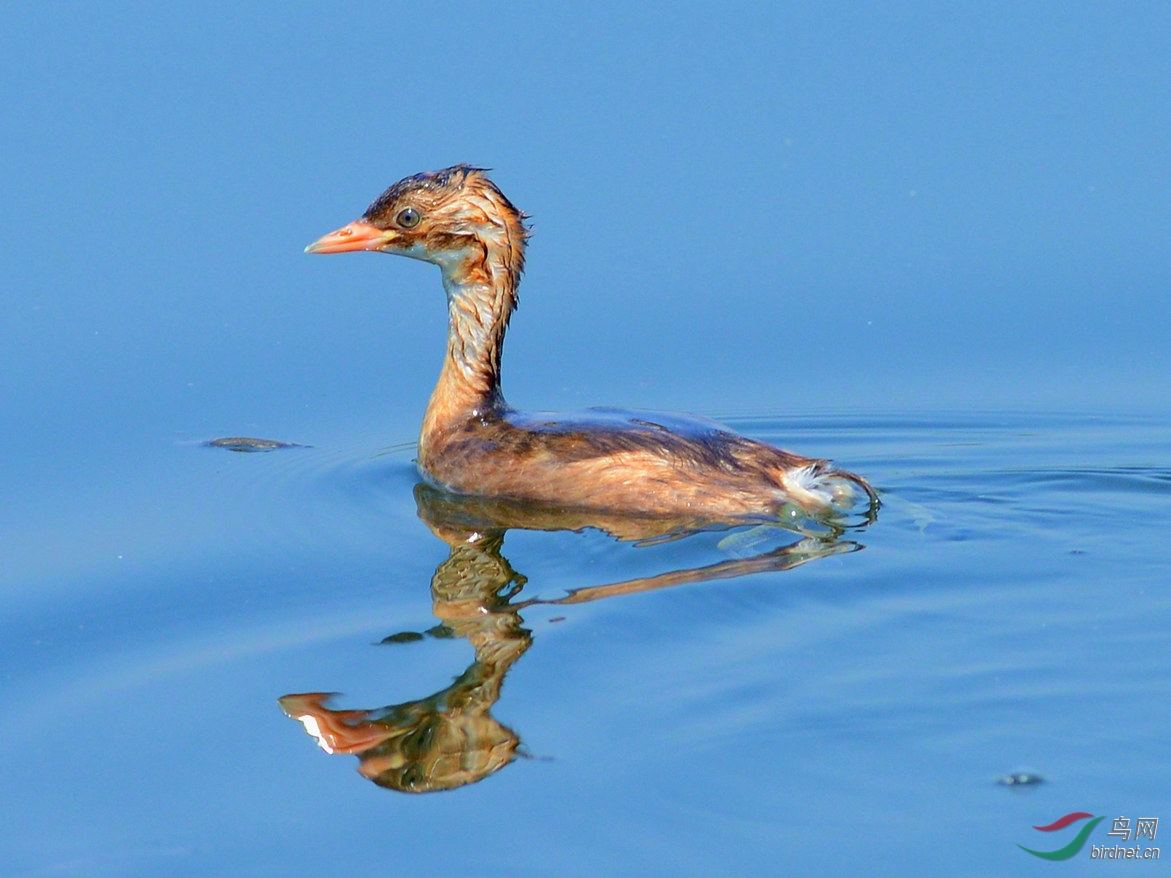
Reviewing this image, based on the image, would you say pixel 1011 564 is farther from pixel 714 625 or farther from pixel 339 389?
pixel 339 389

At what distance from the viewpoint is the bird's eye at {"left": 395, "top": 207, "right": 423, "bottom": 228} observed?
30.4 feet

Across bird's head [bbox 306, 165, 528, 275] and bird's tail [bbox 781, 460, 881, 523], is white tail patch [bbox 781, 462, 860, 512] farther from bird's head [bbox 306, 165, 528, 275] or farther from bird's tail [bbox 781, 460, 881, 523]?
bird's head [bbox 306, 165, 528, 275]

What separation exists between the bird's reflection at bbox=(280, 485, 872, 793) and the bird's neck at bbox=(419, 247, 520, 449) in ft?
1.99

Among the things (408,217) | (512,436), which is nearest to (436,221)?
(408,217)

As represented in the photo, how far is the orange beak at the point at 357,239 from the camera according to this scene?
30.4ft

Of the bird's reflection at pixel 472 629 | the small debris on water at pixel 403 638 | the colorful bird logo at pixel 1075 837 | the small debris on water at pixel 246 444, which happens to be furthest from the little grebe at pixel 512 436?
the colorful bird logo at pixel 1075 837

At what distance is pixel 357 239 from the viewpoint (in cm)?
929

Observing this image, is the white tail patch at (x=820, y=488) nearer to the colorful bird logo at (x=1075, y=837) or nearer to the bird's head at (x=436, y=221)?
the bird's head at (x=436, y=221)

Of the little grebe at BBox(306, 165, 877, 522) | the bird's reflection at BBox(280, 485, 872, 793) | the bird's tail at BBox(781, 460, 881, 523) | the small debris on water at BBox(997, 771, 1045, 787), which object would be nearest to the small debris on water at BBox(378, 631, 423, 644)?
the bird's reflection at BBox(280, 485, 872, 793)

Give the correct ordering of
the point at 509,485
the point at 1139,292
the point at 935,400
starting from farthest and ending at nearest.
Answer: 1. the point at 1139,292
2. the point at 935,400
3. the point at 509,485

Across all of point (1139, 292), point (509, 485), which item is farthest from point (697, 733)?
point (1139, 292)

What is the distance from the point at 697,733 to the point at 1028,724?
3.57ft

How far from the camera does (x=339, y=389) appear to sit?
34.0 ft

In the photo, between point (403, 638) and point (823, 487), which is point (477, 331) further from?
point (403, 638)
